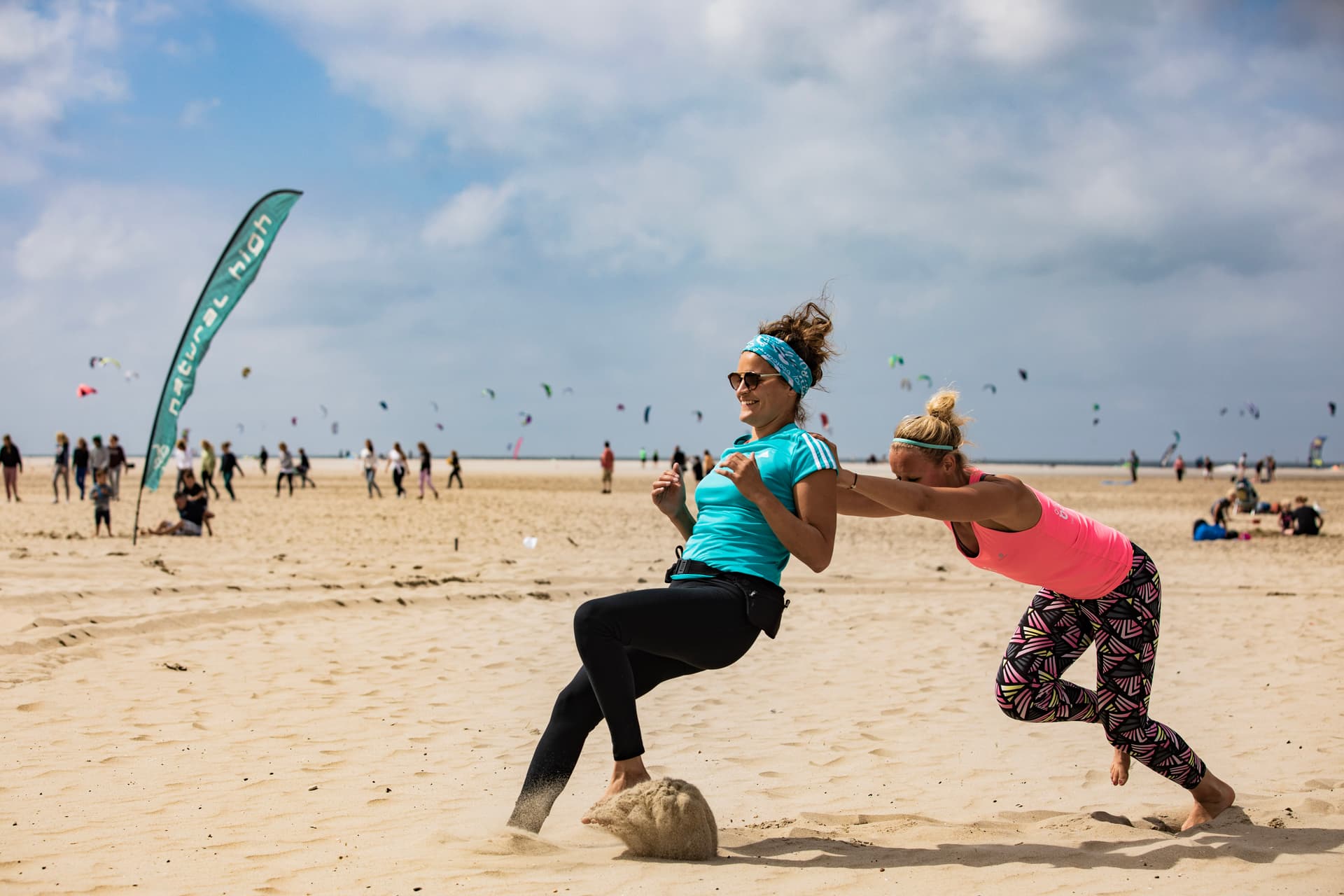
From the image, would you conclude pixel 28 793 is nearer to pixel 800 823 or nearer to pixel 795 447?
pixel 800 823

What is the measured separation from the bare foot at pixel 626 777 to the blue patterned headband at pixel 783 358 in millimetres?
1269

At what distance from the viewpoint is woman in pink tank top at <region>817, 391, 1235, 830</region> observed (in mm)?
3361

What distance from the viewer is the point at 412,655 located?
6.73m

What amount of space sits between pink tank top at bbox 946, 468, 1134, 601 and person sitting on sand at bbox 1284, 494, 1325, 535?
17163mm

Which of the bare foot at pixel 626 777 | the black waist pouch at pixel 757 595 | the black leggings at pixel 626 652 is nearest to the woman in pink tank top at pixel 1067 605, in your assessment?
the black waist pouch at pixel 757 595

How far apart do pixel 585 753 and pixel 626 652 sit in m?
1.95

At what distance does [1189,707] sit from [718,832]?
330cm

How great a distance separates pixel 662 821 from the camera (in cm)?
303

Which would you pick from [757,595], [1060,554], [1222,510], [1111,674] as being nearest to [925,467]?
[1060,554]

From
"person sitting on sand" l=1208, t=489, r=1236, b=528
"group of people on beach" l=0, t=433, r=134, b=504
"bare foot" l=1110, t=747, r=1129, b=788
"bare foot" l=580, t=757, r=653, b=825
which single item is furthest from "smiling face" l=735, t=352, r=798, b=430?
"group of people on beach" l=0, t=433, r=134, b=504

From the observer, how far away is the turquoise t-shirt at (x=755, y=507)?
2.94 meters

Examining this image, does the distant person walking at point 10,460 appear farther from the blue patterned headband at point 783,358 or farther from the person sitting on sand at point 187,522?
the blue patterned headband at point 783,358

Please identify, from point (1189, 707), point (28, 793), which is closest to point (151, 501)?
point (28, 793)

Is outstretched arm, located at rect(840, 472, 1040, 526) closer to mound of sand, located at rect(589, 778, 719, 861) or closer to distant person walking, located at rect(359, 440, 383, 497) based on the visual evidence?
mound of sand, located at rect(589, 778, 719, 861)
